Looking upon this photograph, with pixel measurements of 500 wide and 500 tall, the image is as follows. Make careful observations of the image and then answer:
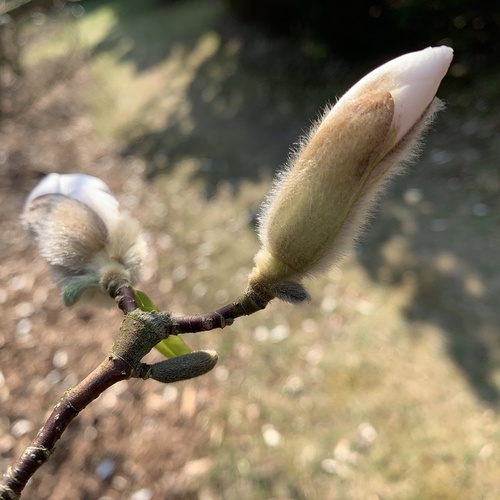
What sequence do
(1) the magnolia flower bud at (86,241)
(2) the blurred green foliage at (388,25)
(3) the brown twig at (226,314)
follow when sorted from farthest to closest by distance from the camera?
(2) the blurred green foliage at (388,25)
(1) the magnolia flower bud at (86,241)
(3) the brown twig at (226,314)

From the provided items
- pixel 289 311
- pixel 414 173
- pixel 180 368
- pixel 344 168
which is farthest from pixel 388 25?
pixel 180 368

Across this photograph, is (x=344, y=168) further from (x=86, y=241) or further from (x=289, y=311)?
(x=289, y=311)

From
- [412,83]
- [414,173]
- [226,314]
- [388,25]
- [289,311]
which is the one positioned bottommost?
[414,173]

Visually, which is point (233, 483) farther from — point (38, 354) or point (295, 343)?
point (38, 354)

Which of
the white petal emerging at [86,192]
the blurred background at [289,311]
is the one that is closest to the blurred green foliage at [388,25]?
the blurred background at [289,311]

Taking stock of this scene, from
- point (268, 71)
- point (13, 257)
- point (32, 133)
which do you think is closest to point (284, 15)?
point (268, 71)

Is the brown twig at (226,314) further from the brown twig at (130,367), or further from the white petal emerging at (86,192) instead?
the white petal emerging at (86,192)
